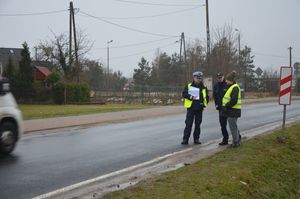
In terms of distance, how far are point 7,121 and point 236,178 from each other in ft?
15.7

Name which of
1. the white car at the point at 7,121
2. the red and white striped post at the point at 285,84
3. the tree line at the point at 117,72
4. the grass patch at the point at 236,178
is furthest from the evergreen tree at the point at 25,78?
the grass patch at the point at 236,178

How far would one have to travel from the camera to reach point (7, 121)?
9633 millimetres

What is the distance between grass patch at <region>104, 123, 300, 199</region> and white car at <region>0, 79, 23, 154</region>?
12.3 feet

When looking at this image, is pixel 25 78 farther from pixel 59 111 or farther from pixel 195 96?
pixel 195 96

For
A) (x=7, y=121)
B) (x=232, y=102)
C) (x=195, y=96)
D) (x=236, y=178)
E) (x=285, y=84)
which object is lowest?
(x=236, y=178)

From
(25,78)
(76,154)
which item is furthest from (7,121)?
(25,78)

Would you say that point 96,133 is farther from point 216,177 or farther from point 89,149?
point 216,177

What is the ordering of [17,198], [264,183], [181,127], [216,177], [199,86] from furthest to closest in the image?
[181,127] → [199,86] → [264,183] → [216,177] → [17,198]

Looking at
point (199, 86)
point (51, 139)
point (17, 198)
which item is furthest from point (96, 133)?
point (17, 198)

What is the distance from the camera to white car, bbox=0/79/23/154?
938 centimetres

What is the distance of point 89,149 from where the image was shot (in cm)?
1084

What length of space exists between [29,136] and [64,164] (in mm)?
5456

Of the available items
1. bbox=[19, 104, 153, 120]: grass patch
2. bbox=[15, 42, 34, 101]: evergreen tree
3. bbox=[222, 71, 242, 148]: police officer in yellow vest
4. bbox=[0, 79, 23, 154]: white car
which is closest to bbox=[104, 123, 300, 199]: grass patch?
bbox=[222, 71, 242, 148]: police officer in yellow vest

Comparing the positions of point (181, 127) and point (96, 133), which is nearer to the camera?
point (96, 133)
